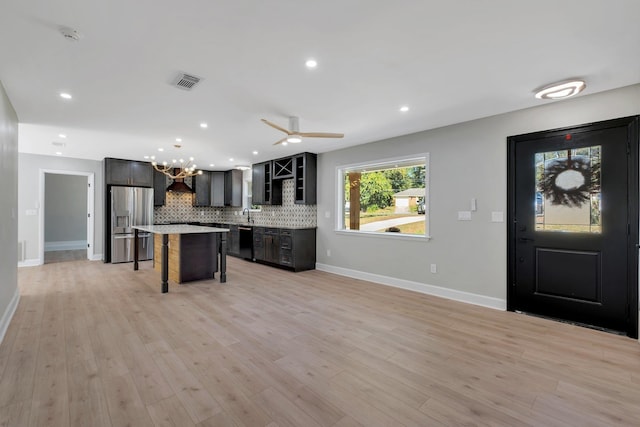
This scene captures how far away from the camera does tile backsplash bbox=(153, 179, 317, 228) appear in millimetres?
6457

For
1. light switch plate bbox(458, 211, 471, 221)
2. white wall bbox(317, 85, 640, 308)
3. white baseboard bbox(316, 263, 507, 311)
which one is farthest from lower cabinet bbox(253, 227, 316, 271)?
light switch plate bbox(458, 211, 471, 221)

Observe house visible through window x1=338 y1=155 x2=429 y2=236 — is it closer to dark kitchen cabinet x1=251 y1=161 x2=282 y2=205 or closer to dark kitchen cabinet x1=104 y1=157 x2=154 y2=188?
dark kitchen cabinet x1=251 y1=161 x2=282 y2=205

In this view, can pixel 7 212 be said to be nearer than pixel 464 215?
Yes

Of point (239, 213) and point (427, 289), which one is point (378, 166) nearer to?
point (427, 289)

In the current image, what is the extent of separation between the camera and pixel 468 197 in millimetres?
3926

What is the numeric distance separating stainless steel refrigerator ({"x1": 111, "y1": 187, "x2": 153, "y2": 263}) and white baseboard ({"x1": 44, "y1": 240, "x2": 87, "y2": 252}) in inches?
141

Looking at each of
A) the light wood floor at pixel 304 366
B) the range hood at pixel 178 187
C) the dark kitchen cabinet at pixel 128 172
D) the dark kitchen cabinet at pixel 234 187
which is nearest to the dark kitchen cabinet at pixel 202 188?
the range hood at pixel 178 187

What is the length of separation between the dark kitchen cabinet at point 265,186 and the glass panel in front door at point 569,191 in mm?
5069

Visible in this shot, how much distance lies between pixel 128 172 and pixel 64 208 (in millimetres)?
3723

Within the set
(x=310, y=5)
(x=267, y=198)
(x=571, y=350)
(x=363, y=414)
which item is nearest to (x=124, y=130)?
(x=267, y=198)

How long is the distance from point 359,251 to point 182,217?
227 inches

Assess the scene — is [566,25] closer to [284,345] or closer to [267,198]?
[284,345]

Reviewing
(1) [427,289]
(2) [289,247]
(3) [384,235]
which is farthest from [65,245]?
(1) [427,289]

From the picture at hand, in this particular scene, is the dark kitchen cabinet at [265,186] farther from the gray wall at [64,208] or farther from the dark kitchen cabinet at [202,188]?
the gray wall at [64,208]
